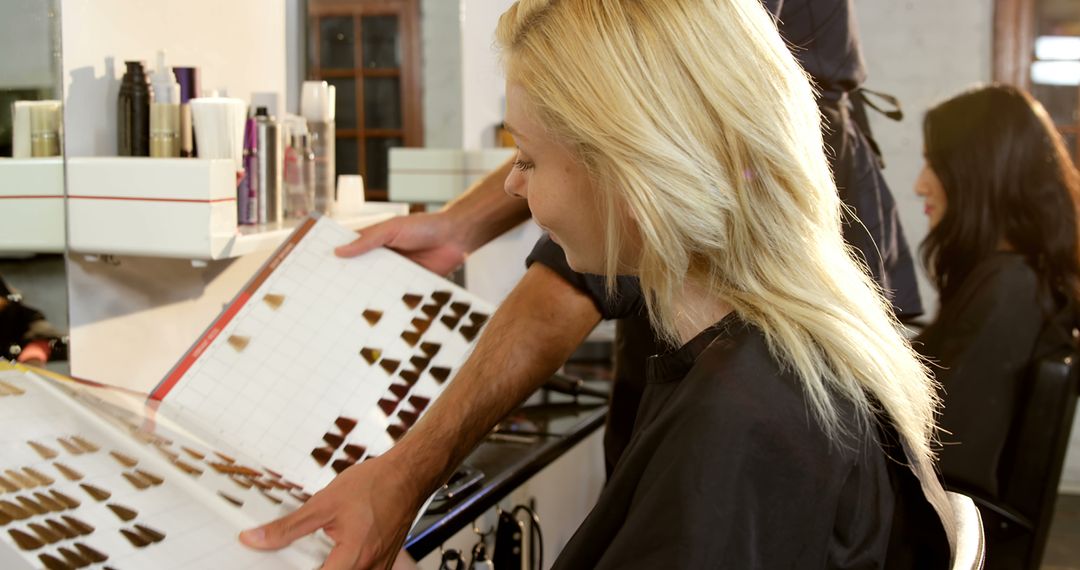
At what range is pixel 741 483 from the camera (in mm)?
893

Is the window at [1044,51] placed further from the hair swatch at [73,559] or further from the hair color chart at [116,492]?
the hair swatch at [73,559]

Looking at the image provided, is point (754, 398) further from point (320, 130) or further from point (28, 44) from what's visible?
point (320, 130)

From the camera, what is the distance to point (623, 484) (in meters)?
0.98

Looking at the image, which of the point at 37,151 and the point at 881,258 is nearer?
the point at 37,151

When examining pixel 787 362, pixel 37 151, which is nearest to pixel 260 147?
pixel 37 151

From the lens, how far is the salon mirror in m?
1.36

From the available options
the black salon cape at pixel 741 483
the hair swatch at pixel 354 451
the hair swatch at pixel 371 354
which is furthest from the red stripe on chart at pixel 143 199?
the black salon cape at pixel 741 483

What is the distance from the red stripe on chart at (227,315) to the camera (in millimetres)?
1315

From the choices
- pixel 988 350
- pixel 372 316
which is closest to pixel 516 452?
pixel 372 316

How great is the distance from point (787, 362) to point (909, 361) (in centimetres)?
18

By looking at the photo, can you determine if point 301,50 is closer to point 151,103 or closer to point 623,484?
point 151,103

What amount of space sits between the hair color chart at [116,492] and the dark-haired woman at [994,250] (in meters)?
1.96

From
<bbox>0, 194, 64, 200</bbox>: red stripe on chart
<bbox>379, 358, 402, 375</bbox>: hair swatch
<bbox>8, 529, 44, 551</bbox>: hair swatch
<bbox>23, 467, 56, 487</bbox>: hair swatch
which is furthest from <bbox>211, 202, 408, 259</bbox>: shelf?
<bbox>8, 529, 44, 551</bbox>: hair swatch

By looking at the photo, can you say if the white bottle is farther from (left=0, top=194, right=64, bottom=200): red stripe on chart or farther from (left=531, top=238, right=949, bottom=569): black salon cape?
(left=531, top=238, right=949, bottom=569): black salon cape
